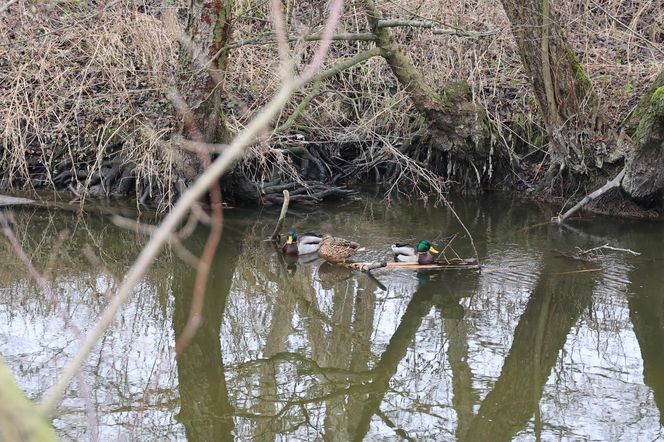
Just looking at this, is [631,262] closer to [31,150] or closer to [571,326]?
[571,326]

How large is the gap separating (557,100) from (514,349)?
4.70 meters

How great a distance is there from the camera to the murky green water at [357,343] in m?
5.08

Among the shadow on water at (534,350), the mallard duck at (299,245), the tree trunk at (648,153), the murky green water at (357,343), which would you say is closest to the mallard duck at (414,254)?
the murky green water at (357,343)

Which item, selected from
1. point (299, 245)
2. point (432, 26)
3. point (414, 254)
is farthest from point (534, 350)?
point (432, 26)

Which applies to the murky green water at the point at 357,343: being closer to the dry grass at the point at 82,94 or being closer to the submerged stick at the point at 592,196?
the submerged stick at the point at 592,196

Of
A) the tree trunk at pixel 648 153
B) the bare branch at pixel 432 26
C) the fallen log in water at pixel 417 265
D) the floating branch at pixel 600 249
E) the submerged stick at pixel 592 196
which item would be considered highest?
the bare branch at pixel 432 26

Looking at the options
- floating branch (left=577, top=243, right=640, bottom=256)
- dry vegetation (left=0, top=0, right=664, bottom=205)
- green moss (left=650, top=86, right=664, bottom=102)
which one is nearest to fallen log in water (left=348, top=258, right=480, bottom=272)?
floating branch (left=577, top=243, right=640, bottom=256)

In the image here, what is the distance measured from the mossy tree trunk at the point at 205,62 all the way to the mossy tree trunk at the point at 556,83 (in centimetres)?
315

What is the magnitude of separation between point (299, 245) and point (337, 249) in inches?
21.4

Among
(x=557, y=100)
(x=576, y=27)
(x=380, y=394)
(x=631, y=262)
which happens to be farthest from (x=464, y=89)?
(x=380, y=394)

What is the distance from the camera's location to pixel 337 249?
829 centimetres

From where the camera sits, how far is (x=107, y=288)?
295 inches

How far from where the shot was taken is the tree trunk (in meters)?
9.29

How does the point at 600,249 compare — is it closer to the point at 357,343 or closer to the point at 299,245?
the point at 299,245
